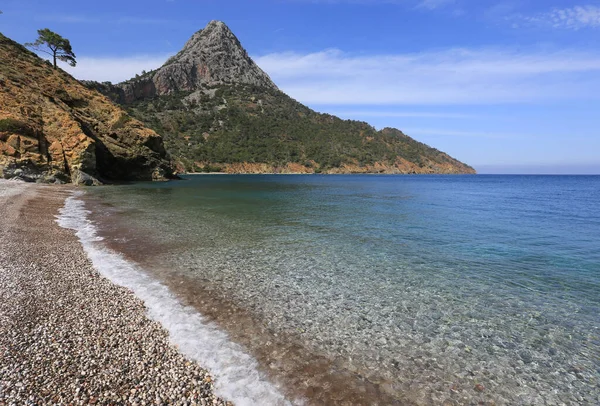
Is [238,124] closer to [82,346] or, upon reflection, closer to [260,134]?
[260,134]

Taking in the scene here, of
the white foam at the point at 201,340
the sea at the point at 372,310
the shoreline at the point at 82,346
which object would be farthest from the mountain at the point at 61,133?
the shoreline at the point at 82,346

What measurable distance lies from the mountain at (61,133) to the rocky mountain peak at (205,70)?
101754mm

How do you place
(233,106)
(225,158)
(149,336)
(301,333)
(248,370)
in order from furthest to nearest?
(233,106) → (225,158) → (301,333) → (149,336) → (248,370)

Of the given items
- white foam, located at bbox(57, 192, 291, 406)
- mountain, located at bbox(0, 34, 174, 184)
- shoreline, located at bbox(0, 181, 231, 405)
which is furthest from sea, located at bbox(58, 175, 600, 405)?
mountain, located at bbox(0, 34, 174, 184)

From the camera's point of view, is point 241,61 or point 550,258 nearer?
point 550,258

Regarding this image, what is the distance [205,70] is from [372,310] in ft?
633

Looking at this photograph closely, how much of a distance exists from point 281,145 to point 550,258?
134 meters

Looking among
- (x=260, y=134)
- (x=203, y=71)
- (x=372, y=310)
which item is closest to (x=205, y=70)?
(x=203, y=71)

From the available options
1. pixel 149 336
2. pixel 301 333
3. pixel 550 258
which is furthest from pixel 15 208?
pixel 550 258

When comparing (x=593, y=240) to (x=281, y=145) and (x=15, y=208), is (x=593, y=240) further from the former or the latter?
(x=281, y=145)

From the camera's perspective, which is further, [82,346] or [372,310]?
[372,310]

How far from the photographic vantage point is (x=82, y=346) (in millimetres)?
5719

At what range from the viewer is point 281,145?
469ft

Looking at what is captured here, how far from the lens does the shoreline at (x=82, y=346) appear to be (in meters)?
4.63
